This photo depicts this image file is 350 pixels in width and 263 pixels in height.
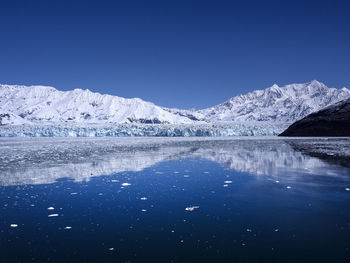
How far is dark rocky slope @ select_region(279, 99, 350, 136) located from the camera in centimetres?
6681

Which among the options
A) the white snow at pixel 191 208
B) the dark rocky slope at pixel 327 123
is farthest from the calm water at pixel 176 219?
the dark rocky slope at pixel 327 123

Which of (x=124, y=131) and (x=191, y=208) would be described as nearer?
(x=191, y=208)

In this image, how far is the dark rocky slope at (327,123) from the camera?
6681cm

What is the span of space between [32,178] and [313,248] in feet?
33.9

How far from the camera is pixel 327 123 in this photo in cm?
7088

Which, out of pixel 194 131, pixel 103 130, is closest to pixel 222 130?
pixel 194 131

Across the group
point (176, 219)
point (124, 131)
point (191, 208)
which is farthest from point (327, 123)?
point (176, 219)

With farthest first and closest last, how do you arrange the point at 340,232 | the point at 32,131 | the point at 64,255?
the point at 32,131
the point at 340,232
the point at 64,255

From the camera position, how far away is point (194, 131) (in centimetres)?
7925

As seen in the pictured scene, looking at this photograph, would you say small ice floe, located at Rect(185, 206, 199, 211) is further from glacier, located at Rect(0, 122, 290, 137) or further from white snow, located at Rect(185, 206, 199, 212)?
glacier, located at Rect(0, 122, 290, 137)

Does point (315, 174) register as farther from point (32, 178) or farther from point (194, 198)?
point (32, 178)

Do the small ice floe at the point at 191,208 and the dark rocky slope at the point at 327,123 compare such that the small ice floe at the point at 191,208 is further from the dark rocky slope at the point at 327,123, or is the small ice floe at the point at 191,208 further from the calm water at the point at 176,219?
the dark rocky slope at the point at 327,123

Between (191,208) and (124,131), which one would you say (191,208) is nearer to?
(191,208)

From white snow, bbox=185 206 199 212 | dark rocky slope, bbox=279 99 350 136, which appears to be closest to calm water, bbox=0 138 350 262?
white snow, bbox=185 206 199 212
